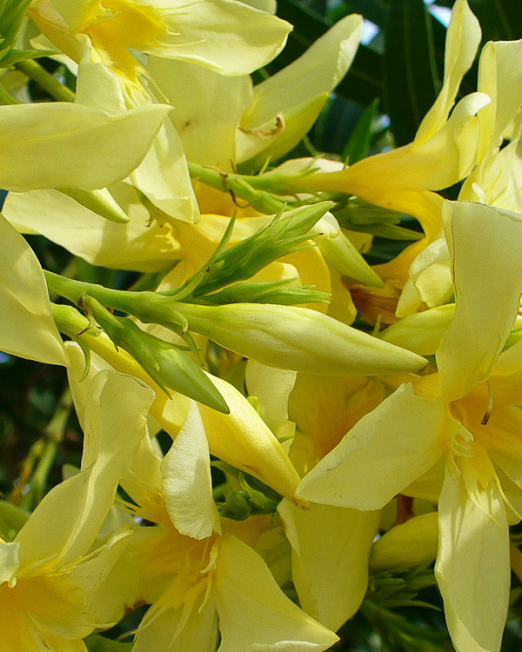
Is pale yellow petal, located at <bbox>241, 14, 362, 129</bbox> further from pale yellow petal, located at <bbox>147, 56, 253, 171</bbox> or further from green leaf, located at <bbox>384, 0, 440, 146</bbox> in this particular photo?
green leaf, located at <bbox>384, 0, 440, 146</bbox>

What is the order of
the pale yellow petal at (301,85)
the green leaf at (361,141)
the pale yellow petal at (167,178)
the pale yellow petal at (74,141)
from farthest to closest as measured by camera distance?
1. the green leaf at (361,141)
2. the pale yellow petal at (301,85)
3. the pale yellow petal at (167,178)
4. the pale yellow petal at (74,141)

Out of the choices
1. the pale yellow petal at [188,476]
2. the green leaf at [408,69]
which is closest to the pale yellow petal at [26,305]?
the pale yellow petal at [188,476]

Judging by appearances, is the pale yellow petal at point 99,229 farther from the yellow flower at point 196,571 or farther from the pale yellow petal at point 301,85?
the yellow flower at point 196,571

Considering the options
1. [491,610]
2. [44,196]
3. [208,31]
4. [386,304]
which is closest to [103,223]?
[44,196]

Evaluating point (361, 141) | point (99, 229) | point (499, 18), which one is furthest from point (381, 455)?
point (499, 18)

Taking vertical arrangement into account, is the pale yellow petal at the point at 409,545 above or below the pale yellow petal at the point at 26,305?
below
